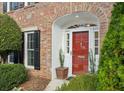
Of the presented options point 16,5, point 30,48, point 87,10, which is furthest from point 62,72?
point 16,5

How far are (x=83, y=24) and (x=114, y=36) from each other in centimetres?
630

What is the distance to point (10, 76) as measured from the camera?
10336 millimetres

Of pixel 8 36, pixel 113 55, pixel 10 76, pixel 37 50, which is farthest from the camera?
pixel 37 50

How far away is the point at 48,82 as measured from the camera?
10.8m

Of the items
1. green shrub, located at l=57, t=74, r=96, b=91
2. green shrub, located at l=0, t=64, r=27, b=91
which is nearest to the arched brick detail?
green shrub, located at l=0, t=64, r=27, b=91

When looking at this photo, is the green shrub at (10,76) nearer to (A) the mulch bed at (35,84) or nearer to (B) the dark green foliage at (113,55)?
(A) the mulch bed at (35,84)

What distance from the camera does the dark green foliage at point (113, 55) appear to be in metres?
4.50

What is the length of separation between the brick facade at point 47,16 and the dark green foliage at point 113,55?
4169mm

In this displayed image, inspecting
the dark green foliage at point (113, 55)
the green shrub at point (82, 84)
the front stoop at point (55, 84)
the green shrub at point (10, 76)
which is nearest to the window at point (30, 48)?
the green shrub at point (10, 76)

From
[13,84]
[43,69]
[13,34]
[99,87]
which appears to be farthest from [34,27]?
[99,87]

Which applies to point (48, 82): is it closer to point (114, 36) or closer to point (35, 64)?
point (35, 64)

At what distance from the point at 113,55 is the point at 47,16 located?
22.1 feet

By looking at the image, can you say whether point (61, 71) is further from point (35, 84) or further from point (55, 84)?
point (35, 84)

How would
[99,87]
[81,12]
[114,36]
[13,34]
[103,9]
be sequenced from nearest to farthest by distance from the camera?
[114,36] < [99,87] < [103,9] < [81,12] < [13,34]
